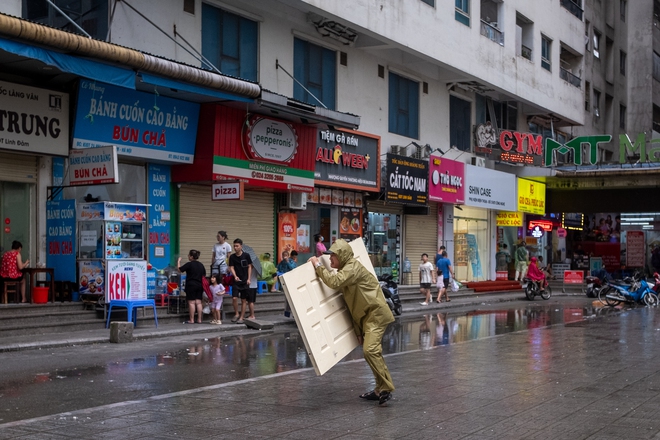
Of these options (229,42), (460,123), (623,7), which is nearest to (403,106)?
(460,123)

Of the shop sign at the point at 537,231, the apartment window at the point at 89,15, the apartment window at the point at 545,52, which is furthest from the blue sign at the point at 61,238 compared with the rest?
the apartment window at the point at 545,52

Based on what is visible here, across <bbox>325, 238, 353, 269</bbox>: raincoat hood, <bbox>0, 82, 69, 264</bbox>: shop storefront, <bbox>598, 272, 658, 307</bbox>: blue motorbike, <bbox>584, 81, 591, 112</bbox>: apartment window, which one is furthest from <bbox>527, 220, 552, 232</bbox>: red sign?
<bbox>325, 238, 353, 269</bbox>: raincoat hood

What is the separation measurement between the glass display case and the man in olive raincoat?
880cm

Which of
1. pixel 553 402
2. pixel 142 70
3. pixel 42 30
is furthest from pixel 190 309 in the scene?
pixel 553 402

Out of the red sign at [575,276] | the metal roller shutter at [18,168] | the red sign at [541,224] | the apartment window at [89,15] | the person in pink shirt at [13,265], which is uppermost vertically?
the apartment window at [89,15]

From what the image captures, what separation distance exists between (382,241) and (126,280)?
499 inches

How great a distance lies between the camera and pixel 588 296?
104 feet

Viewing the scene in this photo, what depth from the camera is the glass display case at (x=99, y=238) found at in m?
16.5

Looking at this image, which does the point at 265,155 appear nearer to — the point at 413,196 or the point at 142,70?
the point at 142,70

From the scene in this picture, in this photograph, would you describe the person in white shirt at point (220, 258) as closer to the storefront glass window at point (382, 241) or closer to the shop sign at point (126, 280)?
the shop sign at point (126, 280)

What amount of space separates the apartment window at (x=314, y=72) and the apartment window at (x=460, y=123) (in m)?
8.03

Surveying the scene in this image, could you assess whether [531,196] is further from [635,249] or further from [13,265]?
[13,265]

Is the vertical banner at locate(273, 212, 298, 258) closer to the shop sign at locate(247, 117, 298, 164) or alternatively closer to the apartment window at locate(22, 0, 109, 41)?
the shop sign at locate(247, 117, 298, 164)

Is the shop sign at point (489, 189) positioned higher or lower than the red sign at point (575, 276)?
higher
